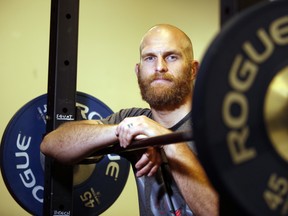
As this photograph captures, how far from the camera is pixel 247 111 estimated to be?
70 centimetres

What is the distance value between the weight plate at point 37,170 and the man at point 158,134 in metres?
0.28

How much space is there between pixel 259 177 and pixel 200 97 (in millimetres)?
155

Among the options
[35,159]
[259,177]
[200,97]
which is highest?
[35,159]

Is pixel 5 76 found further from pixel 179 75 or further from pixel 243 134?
pixel 243 134

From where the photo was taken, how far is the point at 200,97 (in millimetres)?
684

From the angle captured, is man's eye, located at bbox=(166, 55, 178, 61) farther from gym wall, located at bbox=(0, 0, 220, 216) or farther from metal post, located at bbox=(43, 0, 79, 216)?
gym wall, located at bbox=(0, 0, 220, 216)

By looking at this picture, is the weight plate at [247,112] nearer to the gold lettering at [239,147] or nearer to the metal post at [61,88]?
the gold lettering at [239,147]

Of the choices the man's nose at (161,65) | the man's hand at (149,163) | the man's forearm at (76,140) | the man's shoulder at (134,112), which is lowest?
the man's hand at (149,163)

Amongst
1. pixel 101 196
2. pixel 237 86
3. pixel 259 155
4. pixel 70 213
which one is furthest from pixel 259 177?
pixel 101 196

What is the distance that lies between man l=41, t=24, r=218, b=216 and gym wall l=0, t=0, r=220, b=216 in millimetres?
968

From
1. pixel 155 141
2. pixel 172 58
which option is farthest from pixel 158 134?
pixel 172 58

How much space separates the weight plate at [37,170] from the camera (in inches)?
81.9

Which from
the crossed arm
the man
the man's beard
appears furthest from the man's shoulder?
the crossed arm

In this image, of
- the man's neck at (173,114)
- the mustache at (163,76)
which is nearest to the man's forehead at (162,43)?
the mustache at (163,76)
